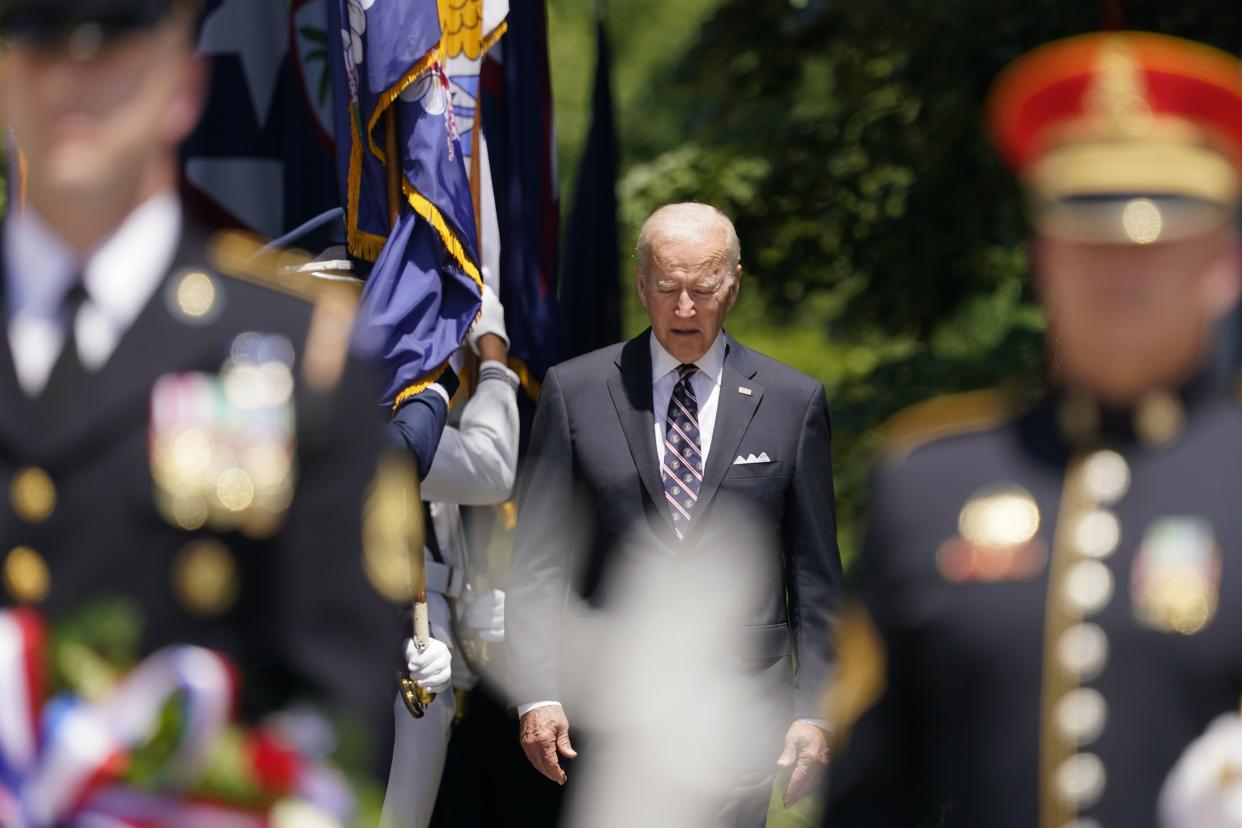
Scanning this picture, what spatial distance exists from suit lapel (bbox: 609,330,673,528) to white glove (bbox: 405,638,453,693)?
0.58 meters

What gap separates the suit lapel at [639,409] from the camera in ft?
15.8

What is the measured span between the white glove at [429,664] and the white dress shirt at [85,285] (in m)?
2.38

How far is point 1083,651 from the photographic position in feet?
8.55

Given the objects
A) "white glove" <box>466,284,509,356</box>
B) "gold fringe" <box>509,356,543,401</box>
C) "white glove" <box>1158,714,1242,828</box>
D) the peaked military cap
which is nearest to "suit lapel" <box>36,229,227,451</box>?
the peaked military cap

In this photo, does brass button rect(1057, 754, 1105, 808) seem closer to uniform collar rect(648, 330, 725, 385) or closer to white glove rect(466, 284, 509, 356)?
uniform collar rect(648, 330, 725, 385)

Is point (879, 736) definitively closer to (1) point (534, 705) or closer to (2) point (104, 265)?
(2) point (104, 265)

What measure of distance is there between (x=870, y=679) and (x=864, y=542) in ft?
0.62

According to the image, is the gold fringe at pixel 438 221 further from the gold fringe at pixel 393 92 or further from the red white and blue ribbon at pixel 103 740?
the red white and blue ribbon at pixel 103 740

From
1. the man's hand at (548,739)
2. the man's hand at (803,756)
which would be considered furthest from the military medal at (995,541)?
the man's hand at (548,739)

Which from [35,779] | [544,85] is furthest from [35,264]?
[544,85]

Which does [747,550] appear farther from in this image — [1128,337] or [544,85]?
[1128,337]

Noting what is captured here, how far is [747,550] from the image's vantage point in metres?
4.80

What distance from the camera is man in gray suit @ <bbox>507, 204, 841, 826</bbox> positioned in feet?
15.7

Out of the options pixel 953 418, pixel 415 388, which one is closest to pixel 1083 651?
pixel 953 418
